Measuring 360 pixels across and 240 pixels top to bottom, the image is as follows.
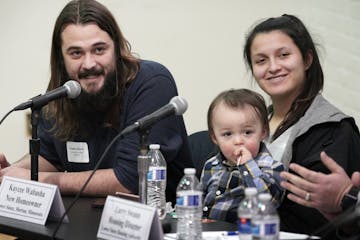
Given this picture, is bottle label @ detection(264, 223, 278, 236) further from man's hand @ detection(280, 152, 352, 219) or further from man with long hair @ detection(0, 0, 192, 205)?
man with long hair @ detection(0, 0, 192, 205)

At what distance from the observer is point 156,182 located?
2.10 meters

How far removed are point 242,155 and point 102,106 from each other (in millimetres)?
842

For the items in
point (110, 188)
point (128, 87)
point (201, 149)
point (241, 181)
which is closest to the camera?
point (241, 181)

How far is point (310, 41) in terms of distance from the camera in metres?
2.62

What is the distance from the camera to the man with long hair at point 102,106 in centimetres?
255

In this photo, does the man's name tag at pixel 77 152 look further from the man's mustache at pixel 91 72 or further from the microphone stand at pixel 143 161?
the microphone stand at pixel 143 161

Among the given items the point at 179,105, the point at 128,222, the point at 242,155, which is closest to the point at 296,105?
the point at 242,155

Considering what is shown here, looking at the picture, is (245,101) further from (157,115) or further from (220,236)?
(220,236)

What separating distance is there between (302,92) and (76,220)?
1139 mm

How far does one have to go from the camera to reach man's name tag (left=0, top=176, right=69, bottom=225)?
6.63 feet

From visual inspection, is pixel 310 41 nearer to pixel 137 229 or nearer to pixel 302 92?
pixel 302 92

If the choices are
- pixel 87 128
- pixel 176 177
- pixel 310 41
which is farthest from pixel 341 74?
pixel 87 128

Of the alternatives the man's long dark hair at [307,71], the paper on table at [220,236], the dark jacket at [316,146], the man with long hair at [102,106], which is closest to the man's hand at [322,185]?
the paper on table at [220,236]

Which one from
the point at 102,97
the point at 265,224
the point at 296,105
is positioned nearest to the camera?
the point at 265,224
